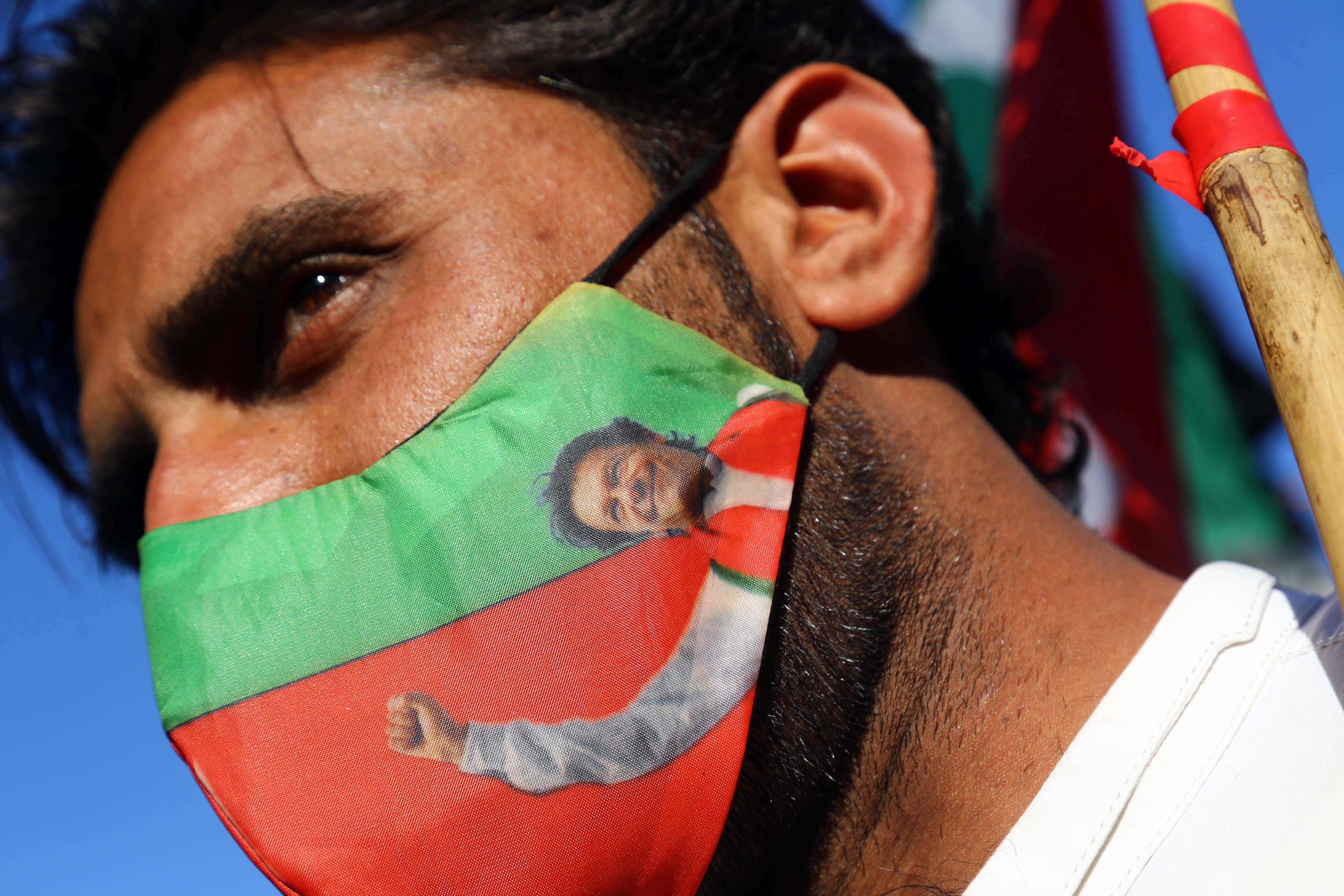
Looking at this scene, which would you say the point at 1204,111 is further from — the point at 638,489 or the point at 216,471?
the point at 216,471

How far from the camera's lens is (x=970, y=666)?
65.7 inches

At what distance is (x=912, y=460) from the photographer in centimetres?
181

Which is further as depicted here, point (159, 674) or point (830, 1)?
point (830, 1)

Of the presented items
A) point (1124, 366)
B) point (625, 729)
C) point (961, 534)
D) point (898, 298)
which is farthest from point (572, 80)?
point (1124, 366)

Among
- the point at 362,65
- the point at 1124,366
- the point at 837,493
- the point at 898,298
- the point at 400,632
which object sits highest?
the point at 362,65

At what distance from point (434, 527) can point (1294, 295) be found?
108cm

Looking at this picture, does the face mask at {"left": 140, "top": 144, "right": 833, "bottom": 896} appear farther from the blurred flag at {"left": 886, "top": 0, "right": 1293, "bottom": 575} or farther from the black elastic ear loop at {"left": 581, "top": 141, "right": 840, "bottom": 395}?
the blurred flag at {"left": 886, "top": 0, "right": 1293, "bottom": 575}

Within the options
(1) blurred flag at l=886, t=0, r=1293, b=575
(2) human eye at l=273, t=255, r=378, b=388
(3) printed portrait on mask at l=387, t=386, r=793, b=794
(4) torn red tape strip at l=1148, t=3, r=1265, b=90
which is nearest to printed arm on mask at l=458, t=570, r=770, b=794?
(3) printed portrait on mask at l=387, t=386, r=793, b=794

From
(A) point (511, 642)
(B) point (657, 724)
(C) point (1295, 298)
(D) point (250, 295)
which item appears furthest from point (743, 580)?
(D) point (250, 295)

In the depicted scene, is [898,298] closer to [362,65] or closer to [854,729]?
[854,729]

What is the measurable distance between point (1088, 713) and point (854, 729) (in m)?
0.35

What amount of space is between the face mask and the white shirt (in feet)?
1.46

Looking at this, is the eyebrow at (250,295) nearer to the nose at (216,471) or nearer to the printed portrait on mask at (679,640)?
the nose at (216,471)

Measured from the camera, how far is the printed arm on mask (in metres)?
1.39
